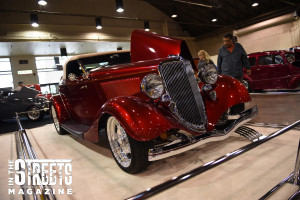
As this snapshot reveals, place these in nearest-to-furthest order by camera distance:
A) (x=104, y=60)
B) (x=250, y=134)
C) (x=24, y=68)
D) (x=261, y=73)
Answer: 1. (x=250, y=134)
2. (x=104, y=60)
3. (x=261, y=73)
4. (x=24, y=68)

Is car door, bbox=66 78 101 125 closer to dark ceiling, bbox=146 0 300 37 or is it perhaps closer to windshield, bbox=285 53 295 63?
windshield, bbox=285 53 295 63

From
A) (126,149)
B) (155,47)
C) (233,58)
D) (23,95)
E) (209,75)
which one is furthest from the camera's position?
(23,95)

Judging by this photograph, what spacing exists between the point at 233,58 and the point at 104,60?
2233mm

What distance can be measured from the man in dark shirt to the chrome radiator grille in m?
1.92

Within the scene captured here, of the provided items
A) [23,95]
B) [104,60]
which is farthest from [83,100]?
[23,95]

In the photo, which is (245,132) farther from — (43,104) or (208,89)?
(43,104)

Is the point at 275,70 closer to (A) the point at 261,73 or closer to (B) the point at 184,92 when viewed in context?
(A) the point at 261,73

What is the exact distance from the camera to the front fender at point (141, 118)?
1652 mm

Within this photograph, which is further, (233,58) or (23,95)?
(23,95)

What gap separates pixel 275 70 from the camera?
22.1ft

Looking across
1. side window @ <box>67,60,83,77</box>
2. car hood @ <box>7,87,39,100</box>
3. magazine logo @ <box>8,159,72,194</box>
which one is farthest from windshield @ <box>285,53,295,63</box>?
car hood @ <box>7,87,39,100</box>

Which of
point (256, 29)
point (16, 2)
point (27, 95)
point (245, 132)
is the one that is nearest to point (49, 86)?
point (16, 2)

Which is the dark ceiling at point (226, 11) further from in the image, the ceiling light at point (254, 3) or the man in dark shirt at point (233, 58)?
the man in dark shirt at point (233, 58)

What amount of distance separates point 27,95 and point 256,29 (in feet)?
44.0
